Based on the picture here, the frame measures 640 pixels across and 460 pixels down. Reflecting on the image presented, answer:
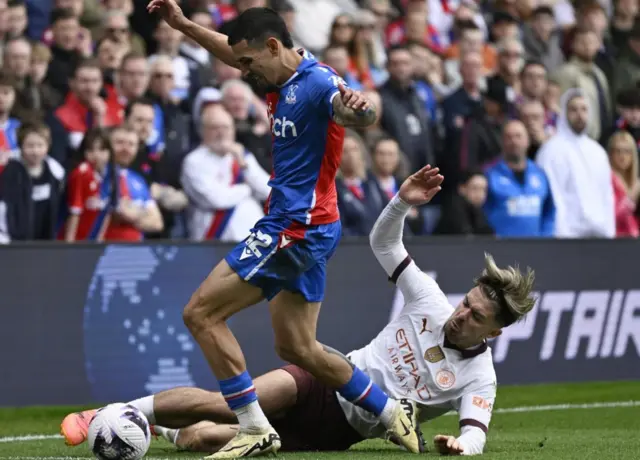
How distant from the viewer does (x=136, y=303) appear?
10.8m

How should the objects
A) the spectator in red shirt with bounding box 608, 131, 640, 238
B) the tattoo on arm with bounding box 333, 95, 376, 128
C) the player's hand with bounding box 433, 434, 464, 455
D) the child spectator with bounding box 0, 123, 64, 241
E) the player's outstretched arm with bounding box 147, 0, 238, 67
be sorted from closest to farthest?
the tattoo on arm with bounding box 333, 95, 376, 128, the player's hand with bounding box 433, 434, 464, 455, the player's outstretched arm with bounding box 147, 0, 238, 67, the child spectator with bounding box 0, 123, 64, 241, the spectator in red shirt with bounding box 608, 131, 640, 238

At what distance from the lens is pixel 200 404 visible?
739cm

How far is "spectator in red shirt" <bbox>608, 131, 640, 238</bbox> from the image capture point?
47.1 feet

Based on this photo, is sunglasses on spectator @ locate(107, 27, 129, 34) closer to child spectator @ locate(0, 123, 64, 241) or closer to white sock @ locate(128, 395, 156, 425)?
child spectator @ locate(0, 123, 64, 241)

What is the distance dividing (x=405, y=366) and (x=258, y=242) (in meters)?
1.18

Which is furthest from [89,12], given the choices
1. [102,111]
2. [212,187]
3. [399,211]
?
[399,211]

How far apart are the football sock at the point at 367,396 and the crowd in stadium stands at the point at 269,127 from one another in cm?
343

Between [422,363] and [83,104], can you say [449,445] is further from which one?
[83,104]

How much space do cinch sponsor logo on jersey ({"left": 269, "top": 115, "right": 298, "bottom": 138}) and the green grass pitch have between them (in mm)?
1768

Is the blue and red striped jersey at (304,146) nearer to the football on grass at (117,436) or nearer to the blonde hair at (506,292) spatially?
the blonde hair at (506,292)

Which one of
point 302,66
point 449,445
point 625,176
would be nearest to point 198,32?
point 302,66

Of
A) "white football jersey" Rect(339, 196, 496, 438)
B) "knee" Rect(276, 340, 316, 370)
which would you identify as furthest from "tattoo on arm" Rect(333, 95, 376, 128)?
"knee" Rect(276, 340, 316, 370)

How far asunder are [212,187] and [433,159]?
122 inches

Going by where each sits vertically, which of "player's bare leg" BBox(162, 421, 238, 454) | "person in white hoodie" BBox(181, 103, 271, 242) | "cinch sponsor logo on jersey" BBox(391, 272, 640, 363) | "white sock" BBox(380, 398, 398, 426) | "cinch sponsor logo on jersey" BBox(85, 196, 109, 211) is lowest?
"cinch sponsor logo on jersey" BBox(391, 272, 640, 363)
